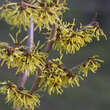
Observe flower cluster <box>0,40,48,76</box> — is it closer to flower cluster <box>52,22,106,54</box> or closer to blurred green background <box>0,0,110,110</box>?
flower cluster <box>52,22,106,54</box>

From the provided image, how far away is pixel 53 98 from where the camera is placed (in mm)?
5172

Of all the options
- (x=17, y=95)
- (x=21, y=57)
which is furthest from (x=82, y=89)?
(x=21, y=57)

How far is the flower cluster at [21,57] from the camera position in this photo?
1231mm

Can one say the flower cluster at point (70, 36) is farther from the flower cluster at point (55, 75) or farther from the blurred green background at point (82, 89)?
the blurred green background at point (82, 89)

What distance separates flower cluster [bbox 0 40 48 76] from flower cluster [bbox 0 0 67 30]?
104mm

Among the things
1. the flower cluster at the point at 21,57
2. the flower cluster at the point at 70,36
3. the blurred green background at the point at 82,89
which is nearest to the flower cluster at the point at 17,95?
the flower cluster at the point at 21,57

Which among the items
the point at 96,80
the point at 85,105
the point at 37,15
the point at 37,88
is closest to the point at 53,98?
the point at 85,105

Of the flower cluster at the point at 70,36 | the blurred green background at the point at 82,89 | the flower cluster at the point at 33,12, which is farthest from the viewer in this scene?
the blurred green background at the point at 82,89

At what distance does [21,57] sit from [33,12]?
196 mm

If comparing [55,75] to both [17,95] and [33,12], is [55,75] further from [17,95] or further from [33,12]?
[33,12]

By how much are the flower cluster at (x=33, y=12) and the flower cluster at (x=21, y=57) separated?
0.34 ft

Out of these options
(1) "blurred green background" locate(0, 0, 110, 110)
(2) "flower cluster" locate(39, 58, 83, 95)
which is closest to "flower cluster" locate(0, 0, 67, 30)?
(2) "flower cluster" locate(39, 58, 83, 95)

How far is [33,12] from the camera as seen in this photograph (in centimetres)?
120

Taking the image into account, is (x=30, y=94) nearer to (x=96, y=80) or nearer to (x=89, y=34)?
(x=89, y=34)
